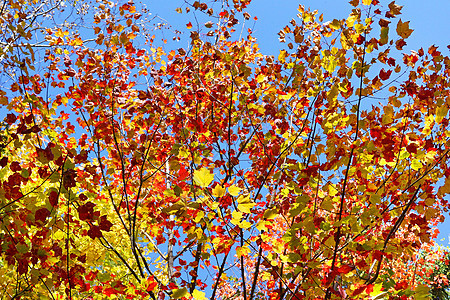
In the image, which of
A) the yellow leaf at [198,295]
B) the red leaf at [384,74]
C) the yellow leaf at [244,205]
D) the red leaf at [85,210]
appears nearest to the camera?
the yellow leaf at [244,205]

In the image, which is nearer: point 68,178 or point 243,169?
point 68,178

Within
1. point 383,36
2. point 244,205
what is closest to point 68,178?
point 244,205

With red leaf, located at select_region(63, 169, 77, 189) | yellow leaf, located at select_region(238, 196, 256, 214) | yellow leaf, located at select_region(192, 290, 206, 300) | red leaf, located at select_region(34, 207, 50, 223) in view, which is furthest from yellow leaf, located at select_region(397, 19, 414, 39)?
red leaf, located at select_region(34, 207, 50, 223)

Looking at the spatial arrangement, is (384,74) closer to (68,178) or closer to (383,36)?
(383,36)

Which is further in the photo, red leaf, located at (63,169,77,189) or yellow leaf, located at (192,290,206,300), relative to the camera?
red leaf, located at (63,169,77,189)

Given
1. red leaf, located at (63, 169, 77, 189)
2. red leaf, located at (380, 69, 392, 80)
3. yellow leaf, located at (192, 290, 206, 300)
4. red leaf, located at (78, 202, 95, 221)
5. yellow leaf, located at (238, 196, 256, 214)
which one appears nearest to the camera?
yellow leaf, located at (238, 196, 256, 214)

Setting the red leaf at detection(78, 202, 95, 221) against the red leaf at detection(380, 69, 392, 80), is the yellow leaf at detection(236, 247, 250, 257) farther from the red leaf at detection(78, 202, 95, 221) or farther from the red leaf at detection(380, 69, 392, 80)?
the red leaf at detection(380, 69, 392, 80)

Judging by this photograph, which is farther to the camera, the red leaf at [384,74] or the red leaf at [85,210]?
the red leaf at [384,74]

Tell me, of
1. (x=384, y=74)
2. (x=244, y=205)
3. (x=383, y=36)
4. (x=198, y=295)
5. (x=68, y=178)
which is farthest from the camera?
(x=384, y=74)

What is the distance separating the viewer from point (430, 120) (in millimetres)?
2732

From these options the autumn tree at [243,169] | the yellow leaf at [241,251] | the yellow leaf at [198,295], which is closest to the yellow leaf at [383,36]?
the autumn tree at [243,169]

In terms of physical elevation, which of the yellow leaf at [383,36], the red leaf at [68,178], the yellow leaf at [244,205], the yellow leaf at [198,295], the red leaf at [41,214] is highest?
the yellow leaf at [383,36]

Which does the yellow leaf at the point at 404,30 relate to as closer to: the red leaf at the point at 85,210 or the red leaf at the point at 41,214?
the red leaf at the point at 85,210

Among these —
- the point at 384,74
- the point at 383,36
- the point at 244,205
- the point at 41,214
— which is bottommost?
the point at 244,205
